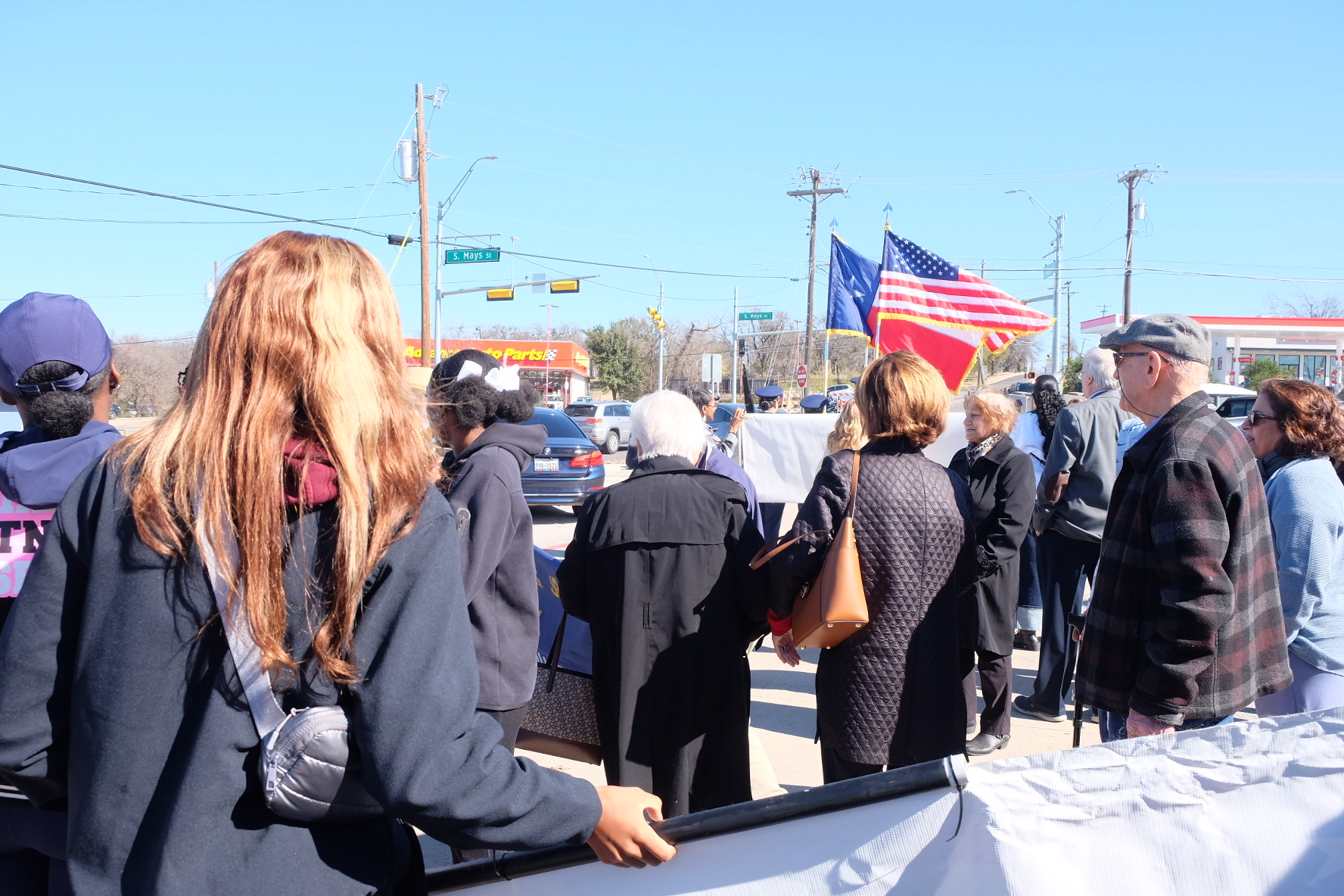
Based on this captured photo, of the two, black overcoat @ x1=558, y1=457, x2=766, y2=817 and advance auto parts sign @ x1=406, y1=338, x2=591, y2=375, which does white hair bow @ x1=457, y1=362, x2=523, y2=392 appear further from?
advance auto parts sign @ x1=406, y1=338, x2=591, y2=375

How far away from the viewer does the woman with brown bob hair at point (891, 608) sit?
312 cm

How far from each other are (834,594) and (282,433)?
204 cm

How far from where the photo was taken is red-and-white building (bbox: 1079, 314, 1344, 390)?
42625mm

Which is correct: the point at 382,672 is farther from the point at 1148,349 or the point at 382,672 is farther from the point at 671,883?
the point at 1148,349

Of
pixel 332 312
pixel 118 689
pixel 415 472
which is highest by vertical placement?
pixel 332 312

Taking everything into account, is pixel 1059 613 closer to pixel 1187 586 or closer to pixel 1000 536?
pixel 1000 536

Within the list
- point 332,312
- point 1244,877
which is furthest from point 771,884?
point 332,312

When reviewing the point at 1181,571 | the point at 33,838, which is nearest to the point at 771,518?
the point at 1181,571

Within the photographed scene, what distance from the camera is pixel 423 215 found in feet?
94.6

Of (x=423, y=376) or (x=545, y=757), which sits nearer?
(x=423, y=376)

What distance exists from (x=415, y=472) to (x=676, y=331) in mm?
90697

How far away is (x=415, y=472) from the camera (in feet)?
4.45

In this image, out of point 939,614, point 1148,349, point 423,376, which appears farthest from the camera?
point 939,614

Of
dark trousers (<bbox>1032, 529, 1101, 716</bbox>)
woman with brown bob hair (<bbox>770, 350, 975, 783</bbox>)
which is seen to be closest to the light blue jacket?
woman with brown bob hair (<bbox>770, 350, 975, 783</bbox>)
